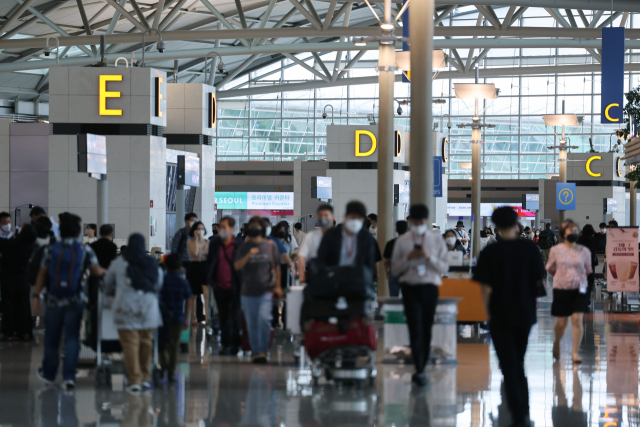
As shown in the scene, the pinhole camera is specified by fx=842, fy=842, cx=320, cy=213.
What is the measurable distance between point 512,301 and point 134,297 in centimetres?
316

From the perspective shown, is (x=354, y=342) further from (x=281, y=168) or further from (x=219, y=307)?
(x=281, y=168)

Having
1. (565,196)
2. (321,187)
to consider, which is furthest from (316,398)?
(565,196)

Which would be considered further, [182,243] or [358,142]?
[358,142]

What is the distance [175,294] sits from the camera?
8078mm

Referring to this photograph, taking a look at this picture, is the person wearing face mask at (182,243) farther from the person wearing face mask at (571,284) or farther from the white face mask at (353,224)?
the person wearing face mask at (571,284)

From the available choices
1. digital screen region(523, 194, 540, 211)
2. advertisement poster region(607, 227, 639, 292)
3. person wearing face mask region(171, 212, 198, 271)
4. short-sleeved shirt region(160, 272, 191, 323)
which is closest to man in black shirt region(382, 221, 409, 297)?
short-sleeved shirt region(160, 272, 191, 323)

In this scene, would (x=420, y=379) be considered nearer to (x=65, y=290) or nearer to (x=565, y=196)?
(x=65, y=290)

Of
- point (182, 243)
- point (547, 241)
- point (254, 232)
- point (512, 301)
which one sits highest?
point (254, 232)

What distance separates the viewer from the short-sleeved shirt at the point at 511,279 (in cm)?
591

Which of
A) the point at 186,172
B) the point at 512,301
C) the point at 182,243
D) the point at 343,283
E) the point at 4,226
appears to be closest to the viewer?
the point at 512,301

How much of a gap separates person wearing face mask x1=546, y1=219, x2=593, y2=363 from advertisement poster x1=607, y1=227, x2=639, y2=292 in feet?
19.9

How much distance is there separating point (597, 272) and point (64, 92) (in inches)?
502

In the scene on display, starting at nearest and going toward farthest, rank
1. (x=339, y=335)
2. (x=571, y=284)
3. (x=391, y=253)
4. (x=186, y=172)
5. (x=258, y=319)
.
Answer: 1. (x=339, y=335)
2. (x=258, y=319)
3. (x=571, y=284)
4. (x=391, y=253)
5. (x=186, y=172)

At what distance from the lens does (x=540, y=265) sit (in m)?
6.02
